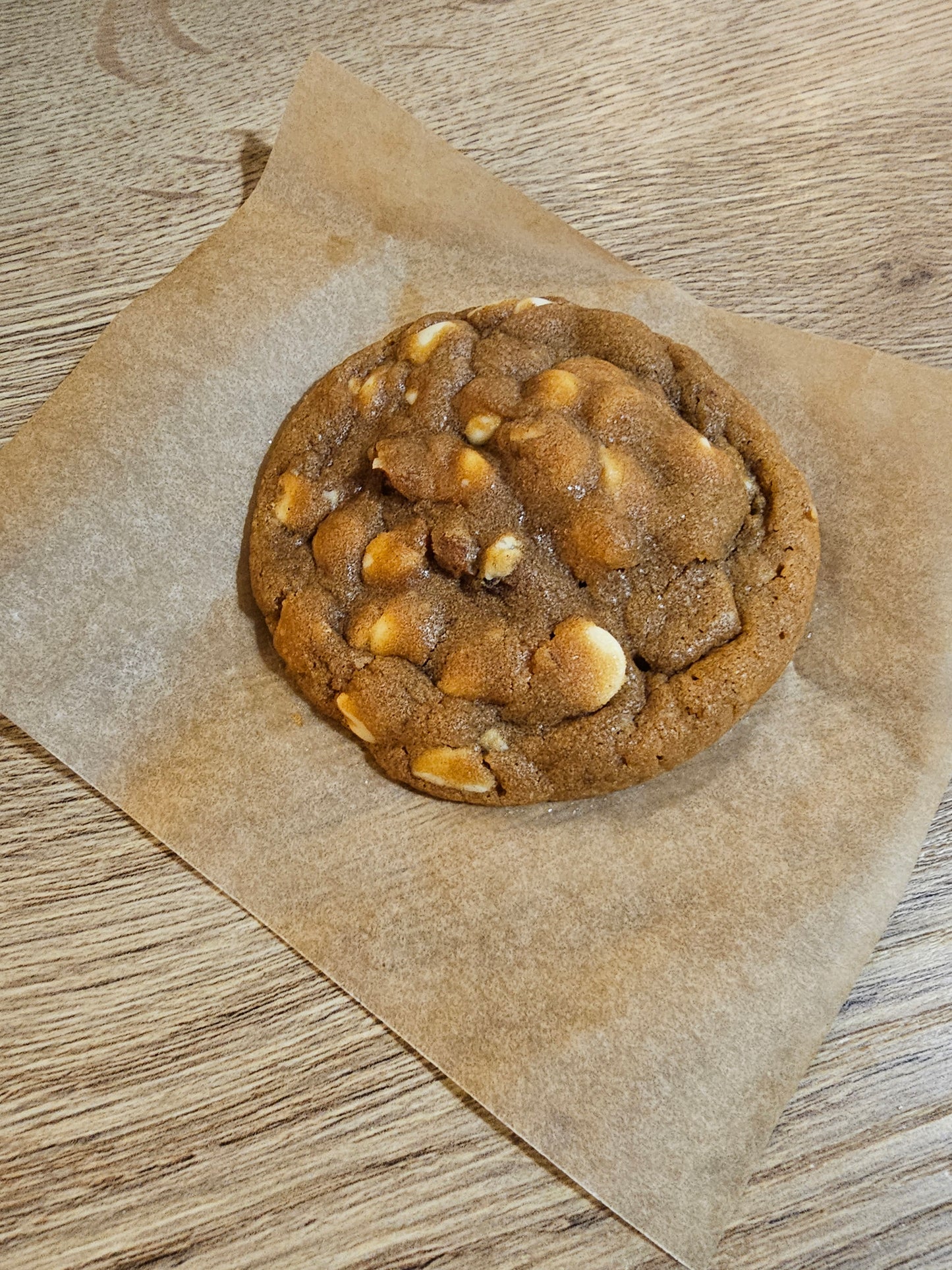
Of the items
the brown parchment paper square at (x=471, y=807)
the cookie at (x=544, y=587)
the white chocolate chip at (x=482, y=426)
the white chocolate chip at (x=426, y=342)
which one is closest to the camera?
the brown parchment paper square at (x=471, y=807)

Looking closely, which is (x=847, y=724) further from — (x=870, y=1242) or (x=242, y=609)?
(x=242, y=609)

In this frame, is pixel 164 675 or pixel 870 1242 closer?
pixel 870 1242

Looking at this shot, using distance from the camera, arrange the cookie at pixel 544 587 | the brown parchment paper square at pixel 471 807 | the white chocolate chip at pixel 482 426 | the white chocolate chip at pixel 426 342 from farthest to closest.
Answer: the white chocolate chip at pixel 426 342
the white chocolate chip at pixel 482 426
the cookie at pixel 544 587
the brown parchment paper square at pixel 471 807

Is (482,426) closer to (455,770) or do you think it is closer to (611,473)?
(611,473)

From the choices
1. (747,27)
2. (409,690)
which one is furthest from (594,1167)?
(747,27)

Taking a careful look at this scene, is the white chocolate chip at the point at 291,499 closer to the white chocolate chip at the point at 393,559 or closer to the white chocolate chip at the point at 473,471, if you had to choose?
the white chocolate chip at the point at 393,559

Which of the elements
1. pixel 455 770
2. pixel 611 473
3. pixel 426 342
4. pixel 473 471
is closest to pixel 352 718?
pixel 455 770

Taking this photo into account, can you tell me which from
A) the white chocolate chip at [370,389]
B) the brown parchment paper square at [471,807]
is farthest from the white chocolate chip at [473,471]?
the brown parchment paper square at [471,807]
